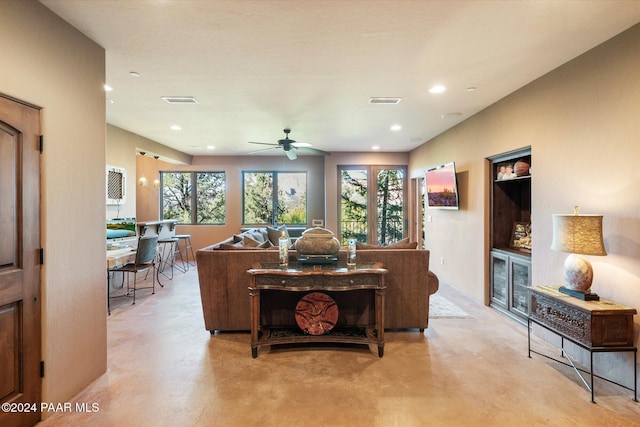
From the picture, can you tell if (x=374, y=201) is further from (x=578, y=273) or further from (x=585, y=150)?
(x=578, y=273)

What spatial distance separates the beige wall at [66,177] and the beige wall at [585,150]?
409 cm

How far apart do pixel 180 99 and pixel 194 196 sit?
4880 millimetres

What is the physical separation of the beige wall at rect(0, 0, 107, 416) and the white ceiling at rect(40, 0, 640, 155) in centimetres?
23

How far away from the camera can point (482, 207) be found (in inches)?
172

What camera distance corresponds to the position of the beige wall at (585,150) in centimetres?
235

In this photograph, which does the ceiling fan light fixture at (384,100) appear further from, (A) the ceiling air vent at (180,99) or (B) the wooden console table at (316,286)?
Result: (A) the ceiling air vent at (180,99)

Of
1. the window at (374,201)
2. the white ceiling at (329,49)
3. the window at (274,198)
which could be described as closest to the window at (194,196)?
the window at (274,198)

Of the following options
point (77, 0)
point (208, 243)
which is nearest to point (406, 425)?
point (77, 0)

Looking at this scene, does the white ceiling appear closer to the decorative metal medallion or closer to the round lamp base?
the round lamp base

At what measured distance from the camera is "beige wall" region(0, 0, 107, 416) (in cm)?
192

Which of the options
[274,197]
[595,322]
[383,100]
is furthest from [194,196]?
[595,322]

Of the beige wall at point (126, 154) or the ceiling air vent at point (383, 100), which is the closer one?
the ceiling air vent at point (383, 100)

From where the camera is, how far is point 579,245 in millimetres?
2410

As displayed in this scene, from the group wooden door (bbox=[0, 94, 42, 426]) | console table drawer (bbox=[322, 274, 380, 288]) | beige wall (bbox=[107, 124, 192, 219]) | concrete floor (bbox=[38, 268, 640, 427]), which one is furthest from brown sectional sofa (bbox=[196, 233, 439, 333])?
beige wall (bbox=[107, 124, 192, 219])
